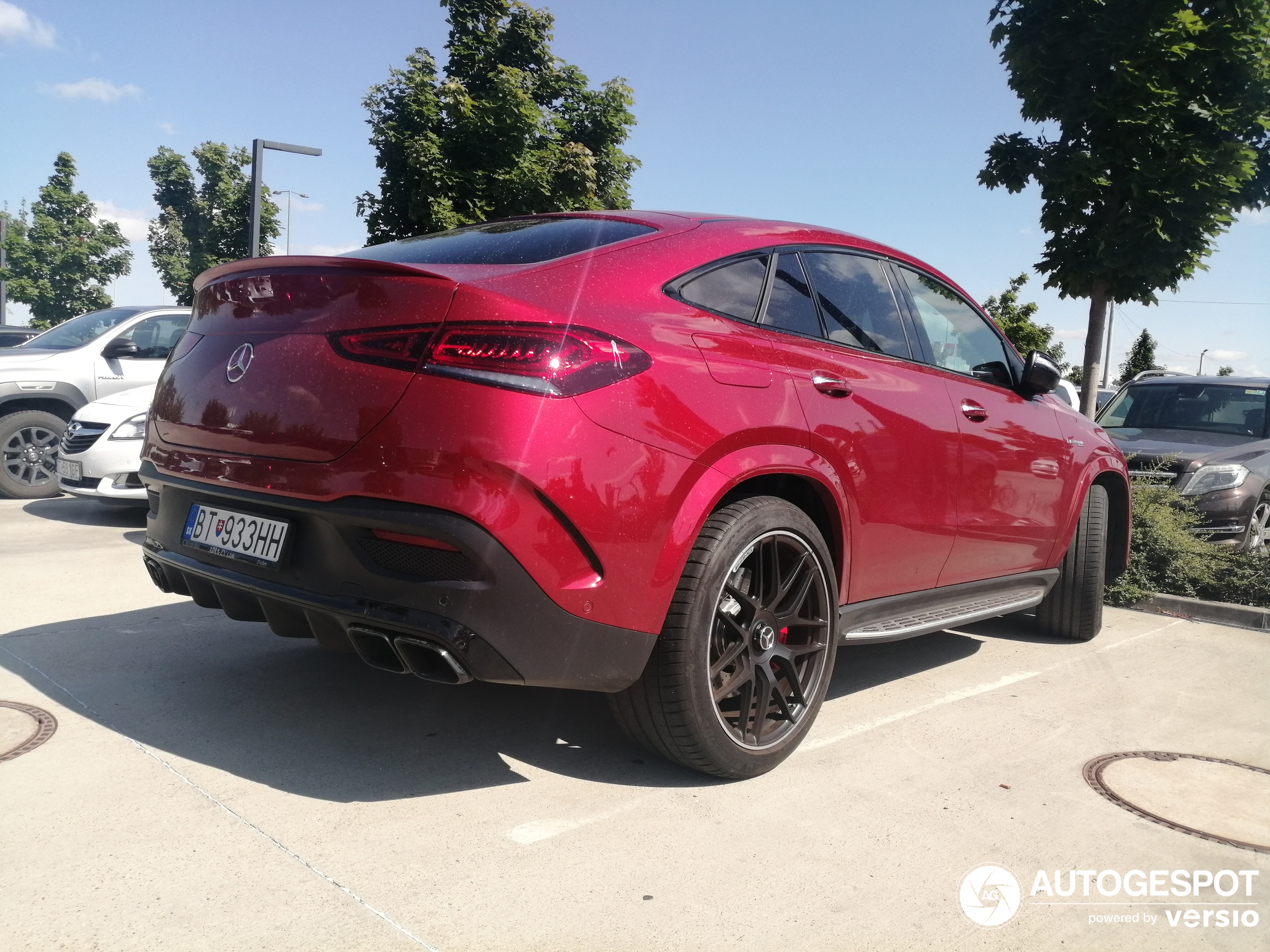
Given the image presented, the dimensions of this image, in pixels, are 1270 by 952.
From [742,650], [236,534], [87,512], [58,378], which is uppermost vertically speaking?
[236,534]

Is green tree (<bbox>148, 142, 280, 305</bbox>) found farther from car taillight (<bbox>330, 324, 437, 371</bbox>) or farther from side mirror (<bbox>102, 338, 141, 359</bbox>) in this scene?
car taillight (<bbox>330, 324, 437, 371</bbox>)

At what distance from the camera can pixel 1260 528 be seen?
7711 millimetres

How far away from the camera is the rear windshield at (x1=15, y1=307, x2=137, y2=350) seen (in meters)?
9.17

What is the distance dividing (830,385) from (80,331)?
824 cm

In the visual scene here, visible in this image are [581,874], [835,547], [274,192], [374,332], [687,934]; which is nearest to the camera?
[687,934]

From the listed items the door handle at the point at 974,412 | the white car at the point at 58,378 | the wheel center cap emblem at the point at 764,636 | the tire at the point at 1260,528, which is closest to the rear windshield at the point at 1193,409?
the tire at the point at 1260,528

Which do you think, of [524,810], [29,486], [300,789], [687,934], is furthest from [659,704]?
[29,486]

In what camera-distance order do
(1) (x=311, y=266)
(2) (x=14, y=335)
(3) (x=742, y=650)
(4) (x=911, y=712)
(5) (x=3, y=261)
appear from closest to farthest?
(1) (x=311, y=266) → (3) (x=742, y=650) → (4) (x=911, y=712) → (2) (x=14, y=335) → (5) (x=3, y=261)

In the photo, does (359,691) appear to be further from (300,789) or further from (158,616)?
(158,616)

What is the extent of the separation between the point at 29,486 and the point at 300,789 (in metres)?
7.32

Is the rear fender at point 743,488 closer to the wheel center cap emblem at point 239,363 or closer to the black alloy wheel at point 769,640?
the black alloy wheel at point 769,640

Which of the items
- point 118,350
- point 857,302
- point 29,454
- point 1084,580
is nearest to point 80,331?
point 118,350

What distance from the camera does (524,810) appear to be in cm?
285

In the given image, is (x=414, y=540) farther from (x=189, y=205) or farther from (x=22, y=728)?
(x=189, y=205)
